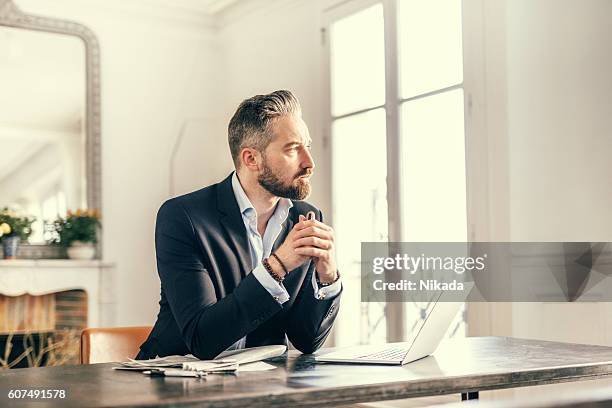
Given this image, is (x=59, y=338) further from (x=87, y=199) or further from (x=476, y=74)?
(x=476, y=74)

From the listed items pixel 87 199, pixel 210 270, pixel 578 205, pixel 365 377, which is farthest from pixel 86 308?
pixel 365 377

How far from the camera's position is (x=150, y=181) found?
5.79 meters

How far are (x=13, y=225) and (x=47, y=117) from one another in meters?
0.73

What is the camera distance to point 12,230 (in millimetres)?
5168

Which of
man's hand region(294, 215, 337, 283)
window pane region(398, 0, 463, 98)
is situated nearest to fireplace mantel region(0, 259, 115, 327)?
window pane region(398, 0, 463, 98)

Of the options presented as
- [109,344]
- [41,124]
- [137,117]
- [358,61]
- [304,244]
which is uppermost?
[358,61]

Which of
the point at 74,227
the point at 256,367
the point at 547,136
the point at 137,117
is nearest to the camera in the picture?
the point at 256,367

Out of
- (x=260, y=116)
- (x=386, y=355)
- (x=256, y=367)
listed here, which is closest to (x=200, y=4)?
(x=260, y=116)

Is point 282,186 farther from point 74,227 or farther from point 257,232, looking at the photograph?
point 74,227

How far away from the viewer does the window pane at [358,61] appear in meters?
4.68

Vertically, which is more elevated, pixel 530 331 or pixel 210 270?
pixel 210 270

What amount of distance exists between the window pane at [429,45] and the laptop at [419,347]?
253cm

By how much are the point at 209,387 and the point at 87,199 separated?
434 centimetres

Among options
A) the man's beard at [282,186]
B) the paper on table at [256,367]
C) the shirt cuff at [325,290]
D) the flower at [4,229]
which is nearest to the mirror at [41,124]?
the flower at [4,229]
